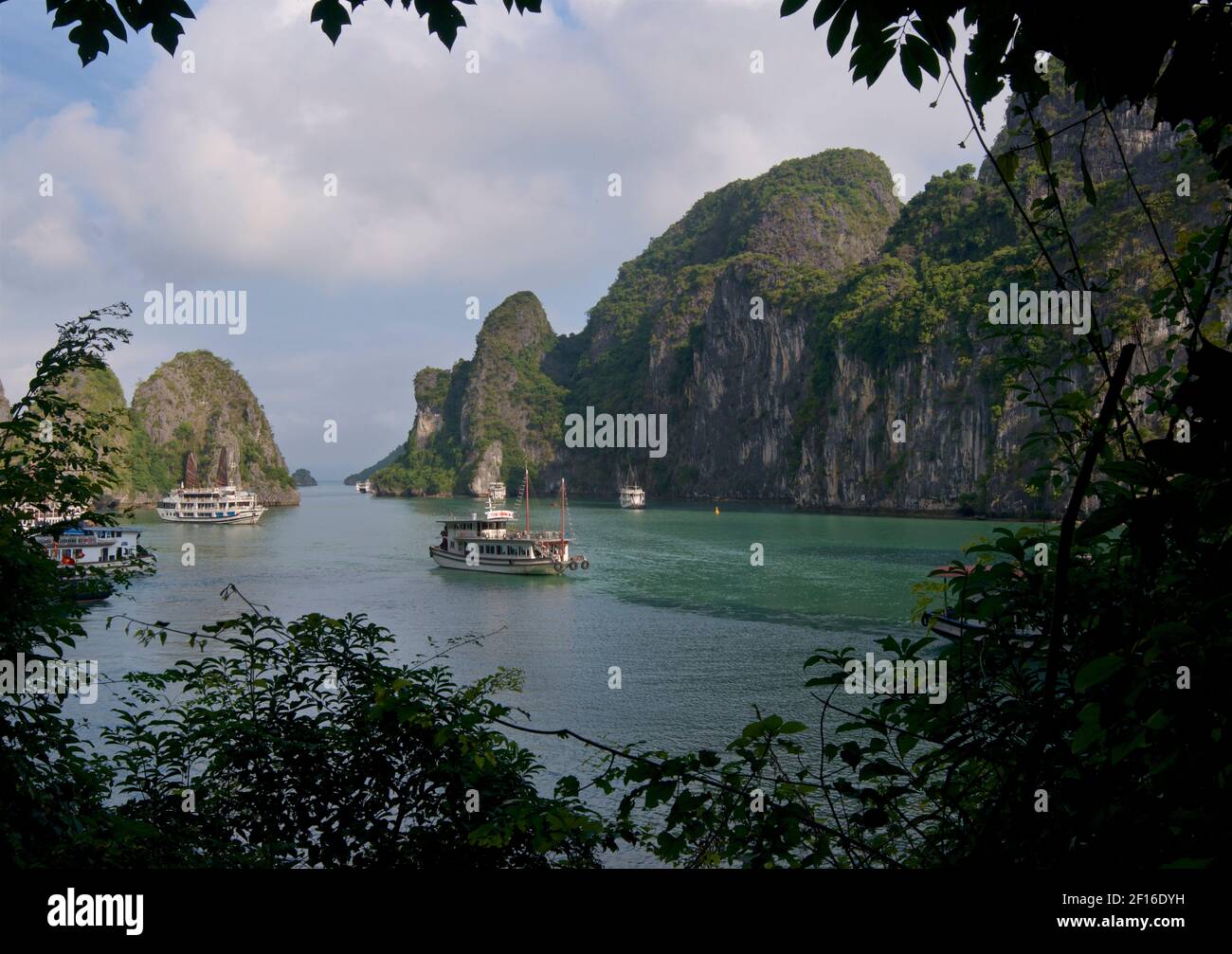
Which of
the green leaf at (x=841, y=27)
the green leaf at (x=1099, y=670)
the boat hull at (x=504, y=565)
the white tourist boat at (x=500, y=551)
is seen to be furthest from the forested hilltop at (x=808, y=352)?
the green leaf at (x=1099, y=670)

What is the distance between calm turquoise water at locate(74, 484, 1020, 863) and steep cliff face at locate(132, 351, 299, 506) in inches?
1691

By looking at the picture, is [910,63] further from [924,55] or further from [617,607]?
[617,607]

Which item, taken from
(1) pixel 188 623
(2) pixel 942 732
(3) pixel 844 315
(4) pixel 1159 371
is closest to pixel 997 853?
(2) pixel 942 732

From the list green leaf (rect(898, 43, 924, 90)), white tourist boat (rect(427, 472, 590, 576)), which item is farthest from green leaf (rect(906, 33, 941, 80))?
white tourist boat (rect(427, 472, 590, 576))

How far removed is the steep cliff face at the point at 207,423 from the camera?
9212 cm

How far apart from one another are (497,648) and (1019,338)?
1956cm

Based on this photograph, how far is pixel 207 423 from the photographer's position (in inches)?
3863

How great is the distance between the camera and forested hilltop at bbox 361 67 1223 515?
59844mm

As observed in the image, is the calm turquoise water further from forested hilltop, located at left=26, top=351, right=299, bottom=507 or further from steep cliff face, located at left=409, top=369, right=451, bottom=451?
steep cliff face, located at left=409, top=369, right=451, bottom=451

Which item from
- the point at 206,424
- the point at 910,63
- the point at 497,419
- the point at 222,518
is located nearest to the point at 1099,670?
the point at 910,63

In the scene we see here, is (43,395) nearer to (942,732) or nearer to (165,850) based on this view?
(165,850)

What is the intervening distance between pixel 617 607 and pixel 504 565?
1009 cm

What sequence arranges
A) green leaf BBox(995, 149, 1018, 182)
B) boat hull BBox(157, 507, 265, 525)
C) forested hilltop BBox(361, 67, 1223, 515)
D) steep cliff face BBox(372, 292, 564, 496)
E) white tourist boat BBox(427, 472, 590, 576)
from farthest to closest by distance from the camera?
steep cliff face BBox(372, 292, 564, 496), boat hull BBox(157, 507, 265, 525), forested hilltop BBox(361, 67, 1223, 515), white tourist boat BBox(427, 472, 590, 576), green leaf BBox(995, 149, 1018, 182)

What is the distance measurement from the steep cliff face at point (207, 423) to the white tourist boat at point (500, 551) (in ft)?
198
